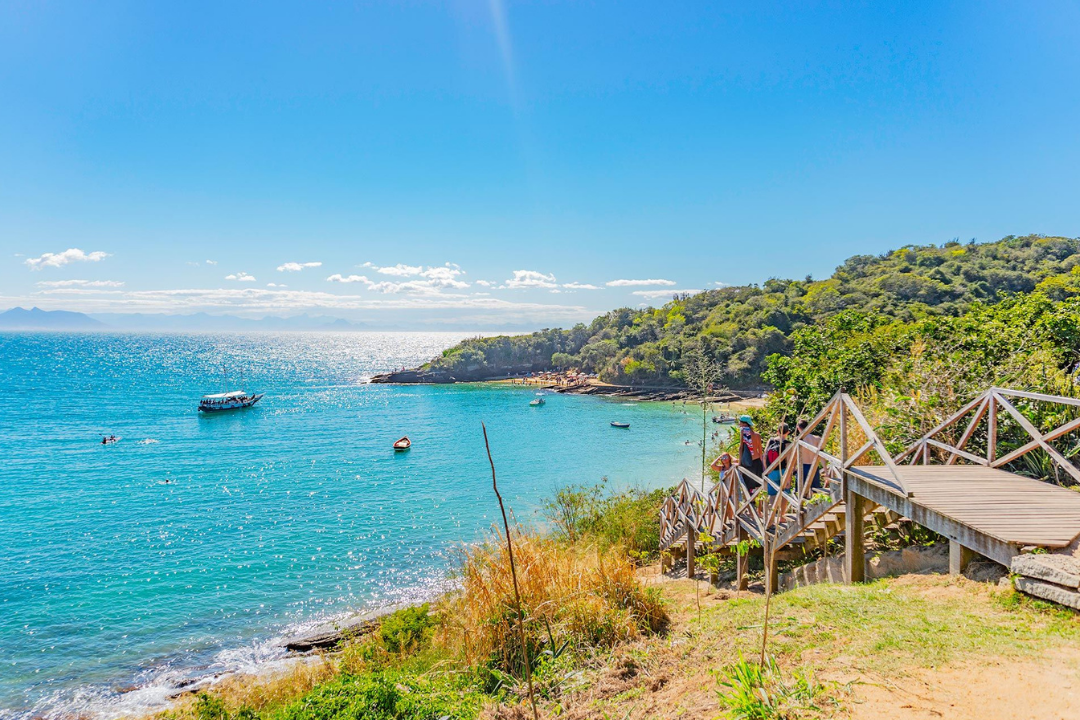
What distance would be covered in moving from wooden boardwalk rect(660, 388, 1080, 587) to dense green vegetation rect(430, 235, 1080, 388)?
29.5m

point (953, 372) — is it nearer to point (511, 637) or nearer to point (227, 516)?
point (511, 637)

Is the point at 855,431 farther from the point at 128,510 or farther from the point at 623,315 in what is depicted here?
the point at 623,315

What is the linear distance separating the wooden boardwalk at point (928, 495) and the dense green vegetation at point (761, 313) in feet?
96.7

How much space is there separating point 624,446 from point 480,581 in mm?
33722

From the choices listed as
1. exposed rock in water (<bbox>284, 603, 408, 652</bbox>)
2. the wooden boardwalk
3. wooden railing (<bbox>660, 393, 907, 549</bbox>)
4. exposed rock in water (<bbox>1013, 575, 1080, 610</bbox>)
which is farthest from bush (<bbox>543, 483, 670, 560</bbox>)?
exposed rock in water (<bbox>1013, 575, 1080, 610</bbox>)

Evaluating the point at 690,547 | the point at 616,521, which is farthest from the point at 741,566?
the point at 616,521

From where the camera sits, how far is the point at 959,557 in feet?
15.5

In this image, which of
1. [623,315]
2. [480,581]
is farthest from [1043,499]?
[623,315]

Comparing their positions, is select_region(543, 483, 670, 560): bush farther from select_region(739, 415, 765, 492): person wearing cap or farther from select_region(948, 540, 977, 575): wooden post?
select_region(948, 540, 977, 575): wooden post

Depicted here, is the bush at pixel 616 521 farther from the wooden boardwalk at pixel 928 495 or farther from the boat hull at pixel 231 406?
the boat hull at pixel 231 406

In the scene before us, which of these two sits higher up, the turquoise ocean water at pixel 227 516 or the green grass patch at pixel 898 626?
the green grass patch at pixel 898 626

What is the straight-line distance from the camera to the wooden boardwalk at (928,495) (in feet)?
14.5

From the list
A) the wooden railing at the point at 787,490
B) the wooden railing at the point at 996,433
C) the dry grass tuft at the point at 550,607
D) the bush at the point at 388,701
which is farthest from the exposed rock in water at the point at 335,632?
the wooden railing at the point at 996,433

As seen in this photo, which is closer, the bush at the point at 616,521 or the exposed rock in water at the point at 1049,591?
the exposed rock in water at the point at 1049,591
